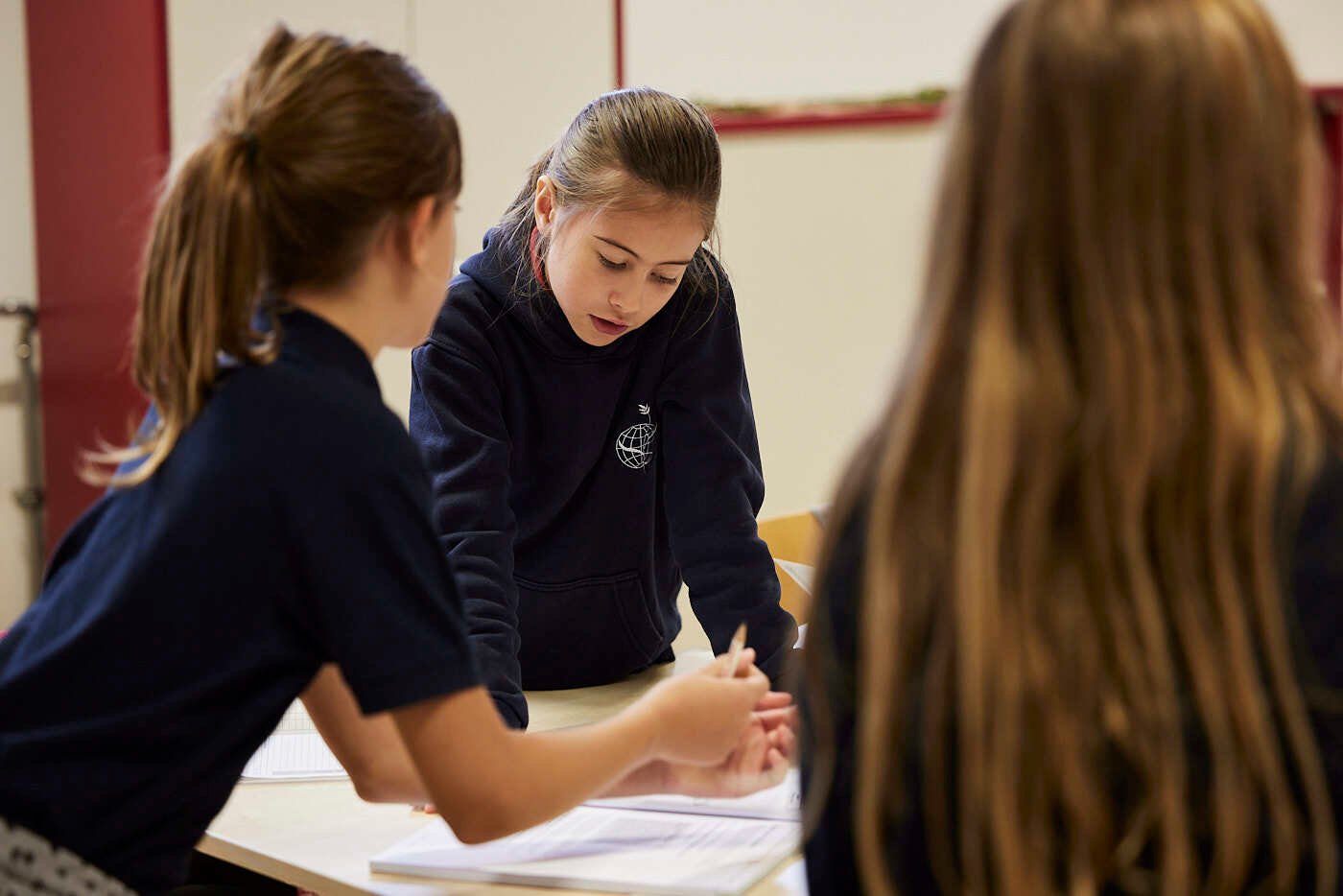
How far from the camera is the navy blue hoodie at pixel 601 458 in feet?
5.03

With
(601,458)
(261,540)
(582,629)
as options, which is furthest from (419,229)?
(582,629)

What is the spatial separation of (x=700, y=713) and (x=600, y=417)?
1.77 ft

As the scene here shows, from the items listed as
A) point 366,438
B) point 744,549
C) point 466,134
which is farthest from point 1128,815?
point 466,134

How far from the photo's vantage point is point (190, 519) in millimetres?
915

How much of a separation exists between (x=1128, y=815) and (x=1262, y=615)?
12cm

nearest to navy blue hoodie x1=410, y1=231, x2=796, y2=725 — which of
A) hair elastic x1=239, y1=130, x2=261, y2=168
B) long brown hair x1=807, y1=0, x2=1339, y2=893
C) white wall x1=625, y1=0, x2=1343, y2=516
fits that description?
hair elastic x1=239, y1=130, x2=261, y2=168

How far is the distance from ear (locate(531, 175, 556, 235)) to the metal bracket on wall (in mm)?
2673

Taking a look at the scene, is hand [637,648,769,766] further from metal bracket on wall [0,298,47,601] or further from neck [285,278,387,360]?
metal bracket on wall [0,298,47,601]

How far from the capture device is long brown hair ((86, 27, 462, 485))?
38.4 inches

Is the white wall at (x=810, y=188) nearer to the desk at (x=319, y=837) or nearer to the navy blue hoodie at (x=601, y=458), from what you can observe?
the navy blue hoodie at (x=601, y=458)

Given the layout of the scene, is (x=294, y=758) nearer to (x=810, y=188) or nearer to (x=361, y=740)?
Answer: (x=361, y=740)

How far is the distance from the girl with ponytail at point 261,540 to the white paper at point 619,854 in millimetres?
94

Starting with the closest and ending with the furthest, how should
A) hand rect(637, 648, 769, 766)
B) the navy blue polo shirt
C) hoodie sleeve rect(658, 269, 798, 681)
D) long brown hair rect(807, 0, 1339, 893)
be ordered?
long brown hair rect(807, 0, 1339, 893) → the navy blue polo shirt → hand rect(637, 648, 769, 766) → hoodie sleeve rect(658, 269, 798, 681)

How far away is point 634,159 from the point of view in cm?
149
